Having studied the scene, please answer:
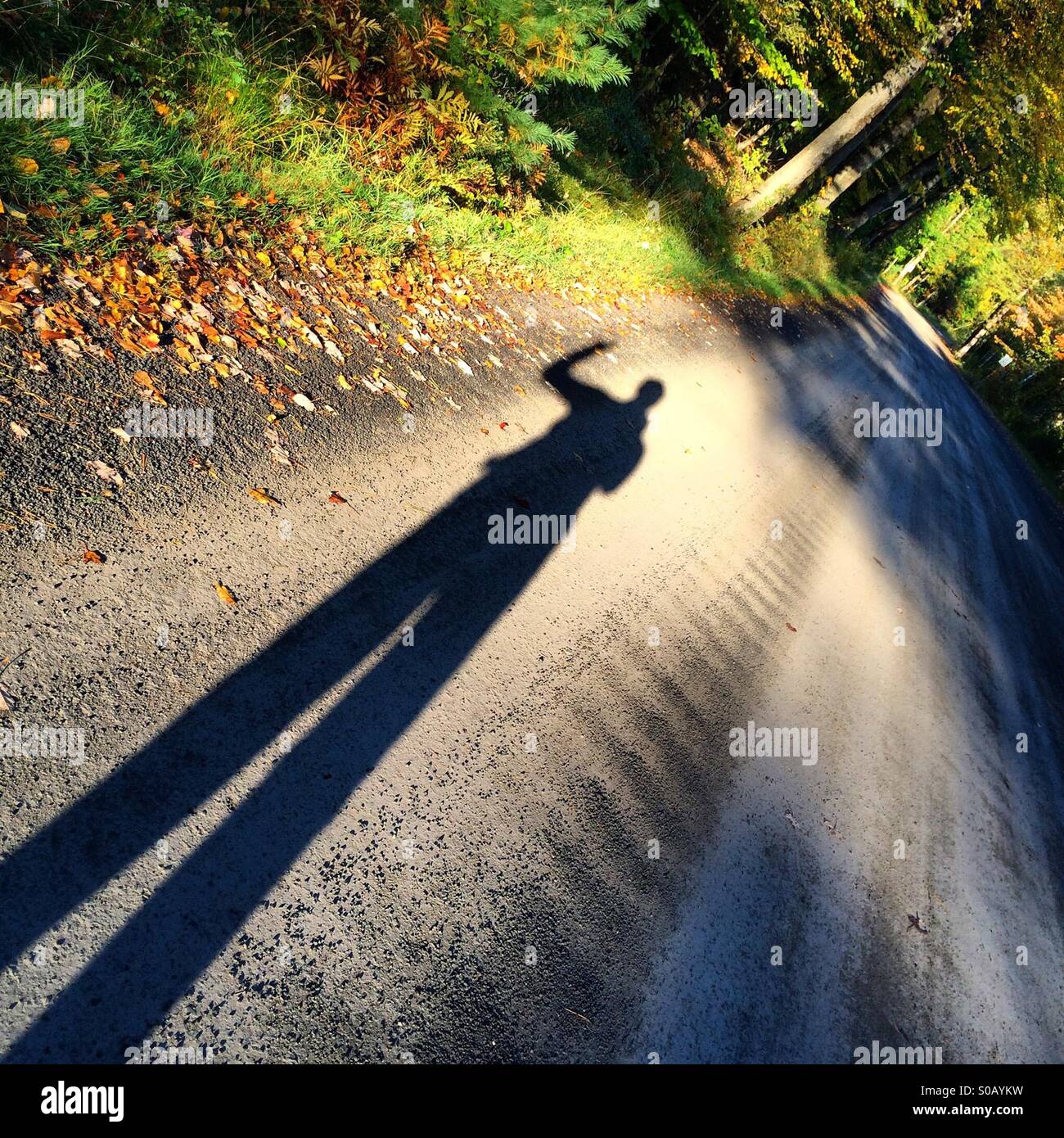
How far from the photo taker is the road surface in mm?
2152

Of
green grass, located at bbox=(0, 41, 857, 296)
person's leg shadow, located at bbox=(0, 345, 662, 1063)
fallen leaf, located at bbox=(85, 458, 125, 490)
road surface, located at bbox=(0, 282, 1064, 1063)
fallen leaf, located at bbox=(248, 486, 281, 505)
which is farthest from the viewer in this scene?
green grass, located at bbox=(0, 41, 857, 296)

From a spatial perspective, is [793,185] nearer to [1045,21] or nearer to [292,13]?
[1045,21]

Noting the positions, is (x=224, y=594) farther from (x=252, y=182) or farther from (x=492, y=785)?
(x=252, y=182)

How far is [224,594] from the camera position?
10.1ft

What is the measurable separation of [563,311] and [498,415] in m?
2.87

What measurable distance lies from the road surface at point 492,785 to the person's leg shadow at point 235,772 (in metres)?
0.01

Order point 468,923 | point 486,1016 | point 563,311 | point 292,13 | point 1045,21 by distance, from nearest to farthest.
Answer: point 486,1016, point 468,923, point 292,13, point 563,311, point 1045,21

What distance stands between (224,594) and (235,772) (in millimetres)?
910

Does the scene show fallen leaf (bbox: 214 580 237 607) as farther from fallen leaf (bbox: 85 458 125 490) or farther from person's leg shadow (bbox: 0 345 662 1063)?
fallen leaf (bbox: 85 458 125 490)

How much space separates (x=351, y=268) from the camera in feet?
18.4

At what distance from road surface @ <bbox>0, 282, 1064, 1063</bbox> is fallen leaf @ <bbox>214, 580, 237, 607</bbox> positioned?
0.03m

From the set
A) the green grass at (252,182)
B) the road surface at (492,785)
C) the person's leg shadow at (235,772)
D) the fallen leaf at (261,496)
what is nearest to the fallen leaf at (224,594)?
the road surface at (492,785)

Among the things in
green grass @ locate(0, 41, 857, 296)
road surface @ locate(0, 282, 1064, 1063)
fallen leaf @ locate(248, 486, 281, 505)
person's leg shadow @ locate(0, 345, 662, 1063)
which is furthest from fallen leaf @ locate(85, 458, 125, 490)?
green grass @ locate(0, 41, 857, 296)
